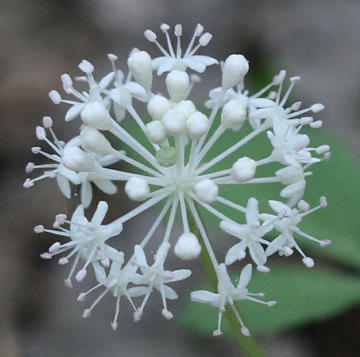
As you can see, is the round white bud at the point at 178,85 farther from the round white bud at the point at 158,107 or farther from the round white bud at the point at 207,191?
the round white bud at the point at 207,191

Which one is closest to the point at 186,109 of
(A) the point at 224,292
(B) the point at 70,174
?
(B) the point at 70,174

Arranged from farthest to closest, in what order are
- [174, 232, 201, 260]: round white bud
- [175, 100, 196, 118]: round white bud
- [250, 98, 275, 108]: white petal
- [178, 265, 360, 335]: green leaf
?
1. [178, 265, 360, 335]: green leaf
2. [250, 98, 275, 108]: white petal
3. [175, 100, 196, 118]: round white bud
4. [174, 232, 201, 260]: round white bud

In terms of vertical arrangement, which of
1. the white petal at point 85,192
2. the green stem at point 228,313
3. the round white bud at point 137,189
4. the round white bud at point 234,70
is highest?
the round white bud at point 234,70

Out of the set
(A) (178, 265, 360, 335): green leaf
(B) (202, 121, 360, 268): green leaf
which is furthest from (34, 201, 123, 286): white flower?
(A) (178, 265, 360, 335): green leaf

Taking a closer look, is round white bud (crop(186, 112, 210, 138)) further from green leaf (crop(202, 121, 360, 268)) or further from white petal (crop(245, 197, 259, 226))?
green leaf (crop(202, 121, 360, 268))

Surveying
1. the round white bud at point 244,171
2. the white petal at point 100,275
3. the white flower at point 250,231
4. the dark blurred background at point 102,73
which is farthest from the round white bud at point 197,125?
→ the dark blurred background at point 102,73

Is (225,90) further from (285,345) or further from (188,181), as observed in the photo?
(285,345)
